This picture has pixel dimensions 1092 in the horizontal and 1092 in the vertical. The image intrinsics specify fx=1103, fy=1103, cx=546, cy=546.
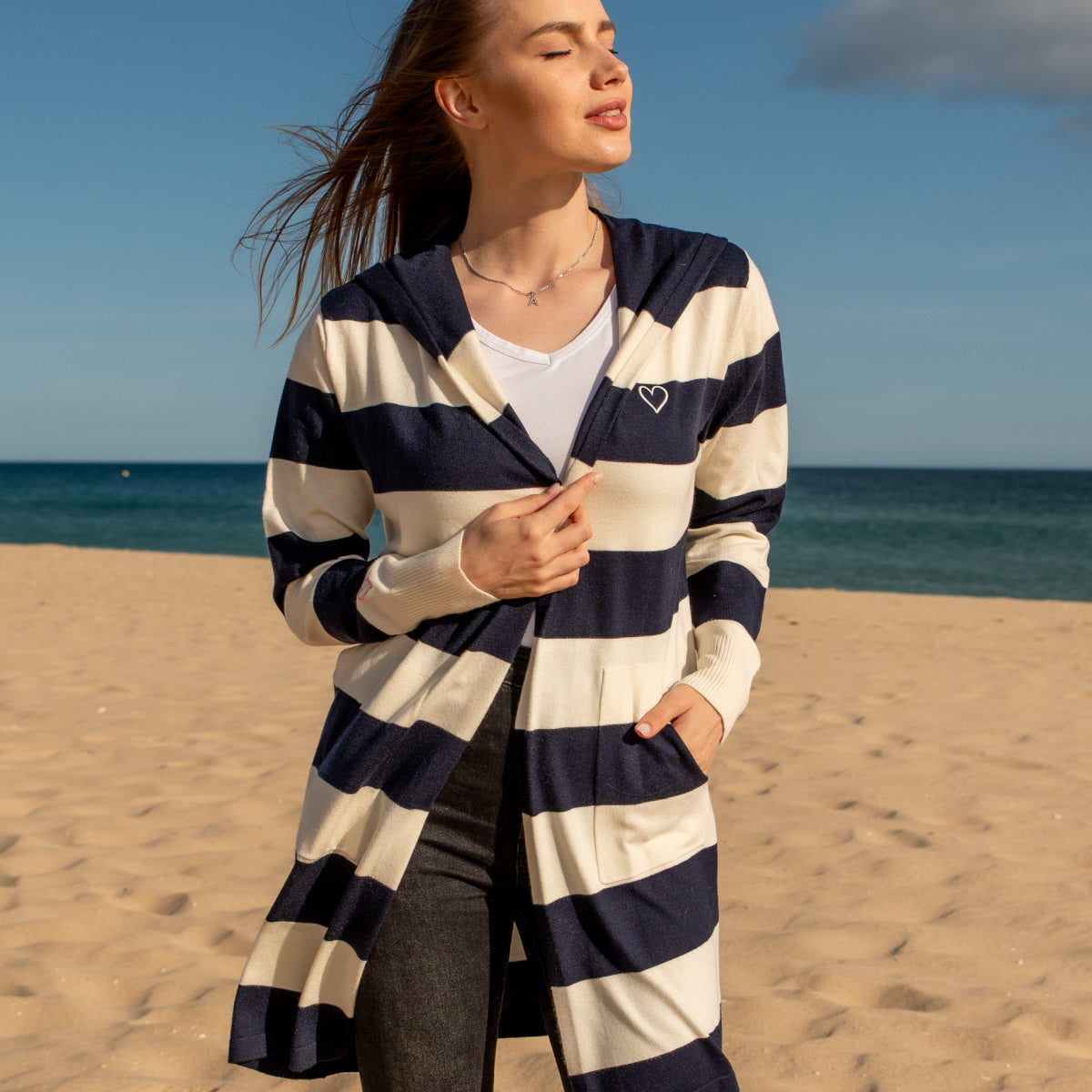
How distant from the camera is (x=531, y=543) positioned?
145 centimetres

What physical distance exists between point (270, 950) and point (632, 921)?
0.54m

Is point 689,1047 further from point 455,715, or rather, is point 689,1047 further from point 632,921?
point 455,715

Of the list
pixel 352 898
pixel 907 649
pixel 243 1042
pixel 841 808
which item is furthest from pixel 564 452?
pixel 907 649

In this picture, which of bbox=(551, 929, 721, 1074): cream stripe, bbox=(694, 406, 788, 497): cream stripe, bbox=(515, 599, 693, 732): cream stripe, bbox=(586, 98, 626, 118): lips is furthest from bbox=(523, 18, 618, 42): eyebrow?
bbox=(551, 929, 721, 1074): cream stripe

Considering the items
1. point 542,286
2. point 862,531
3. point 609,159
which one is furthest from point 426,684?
point 862,531

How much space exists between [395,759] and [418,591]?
24 centimetres

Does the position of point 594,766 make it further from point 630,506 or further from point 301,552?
point 301,552

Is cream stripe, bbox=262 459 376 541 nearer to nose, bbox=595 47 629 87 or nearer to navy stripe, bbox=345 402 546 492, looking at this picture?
navy stripe, bbox=345 402 546 492

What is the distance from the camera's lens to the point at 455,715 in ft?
5.06

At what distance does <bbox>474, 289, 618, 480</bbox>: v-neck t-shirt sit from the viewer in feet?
5.26

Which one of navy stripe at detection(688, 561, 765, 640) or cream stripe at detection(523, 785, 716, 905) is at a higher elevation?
navy stripe at detection(688, 561, 765, 640)

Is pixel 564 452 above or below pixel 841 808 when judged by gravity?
above

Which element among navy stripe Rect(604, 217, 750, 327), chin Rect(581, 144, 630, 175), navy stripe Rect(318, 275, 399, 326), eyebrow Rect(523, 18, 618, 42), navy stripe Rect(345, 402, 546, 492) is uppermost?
eyebrow Rect(523, 18, 618, 42)

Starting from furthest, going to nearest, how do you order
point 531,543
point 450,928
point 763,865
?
point 763,865, point 450,928, point 531,543
